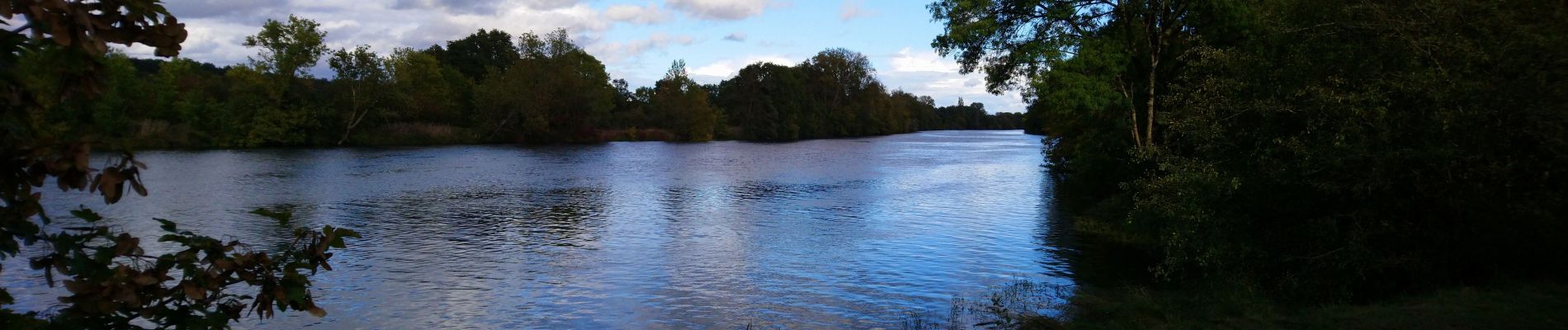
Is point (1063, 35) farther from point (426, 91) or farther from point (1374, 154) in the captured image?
point (426, 91)

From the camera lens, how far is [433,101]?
295 feet

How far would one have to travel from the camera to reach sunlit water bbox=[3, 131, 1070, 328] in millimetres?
14109

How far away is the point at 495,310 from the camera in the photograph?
13.9 meters

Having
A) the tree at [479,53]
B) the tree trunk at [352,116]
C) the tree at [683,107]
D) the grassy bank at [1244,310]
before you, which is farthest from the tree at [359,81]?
the grassy bank at [1244,310]

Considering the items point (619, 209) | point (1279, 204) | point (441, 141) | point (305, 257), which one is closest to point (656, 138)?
point (441, 141)

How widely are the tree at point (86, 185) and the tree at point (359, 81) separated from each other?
265 ft

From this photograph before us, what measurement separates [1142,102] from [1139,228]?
19.2 ft

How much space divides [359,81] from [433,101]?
11.3m

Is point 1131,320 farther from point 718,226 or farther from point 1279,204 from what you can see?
point 718,226

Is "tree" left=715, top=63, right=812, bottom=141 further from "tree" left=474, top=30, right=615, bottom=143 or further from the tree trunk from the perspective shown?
the tree trunk

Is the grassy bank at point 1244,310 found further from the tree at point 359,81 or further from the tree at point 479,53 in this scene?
the tree at point 479,53

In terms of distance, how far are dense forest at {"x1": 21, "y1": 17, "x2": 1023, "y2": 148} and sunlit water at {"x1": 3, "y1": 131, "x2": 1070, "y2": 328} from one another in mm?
22675

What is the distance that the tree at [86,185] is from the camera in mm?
2971

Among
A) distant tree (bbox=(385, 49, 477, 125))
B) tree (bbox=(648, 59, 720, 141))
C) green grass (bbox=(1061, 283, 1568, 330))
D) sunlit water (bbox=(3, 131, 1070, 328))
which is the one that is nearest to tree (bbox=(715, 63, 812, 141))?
tree (bbox=(648, 59, 720, 141))
